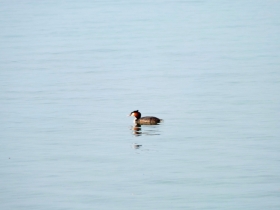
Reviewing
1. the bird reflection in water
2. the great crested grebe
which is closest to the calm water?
the bird reflection in water

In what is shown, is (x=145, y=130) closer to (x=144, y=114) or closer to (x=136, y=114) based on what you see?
(x=136, y=114)

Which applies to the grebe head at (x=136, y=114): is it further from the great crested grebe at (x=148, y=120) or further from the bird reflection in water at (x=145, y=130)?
the bird reflection in water at (x=145, y=130)

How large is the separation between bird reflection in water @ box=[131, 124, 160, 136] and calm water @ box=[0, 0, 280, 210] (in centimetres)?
5

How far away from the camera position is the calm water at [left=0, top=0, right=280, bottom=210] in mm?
15531

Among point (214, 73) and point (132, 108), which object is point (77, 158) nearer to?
point (132, 108)


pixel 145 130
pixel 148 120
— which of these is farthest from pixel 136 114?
pixel 145 130

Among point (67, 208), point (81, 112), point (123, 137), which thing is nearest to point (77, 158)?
point (123, 137)

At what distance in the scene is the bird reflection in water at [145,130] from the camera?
2095 cm

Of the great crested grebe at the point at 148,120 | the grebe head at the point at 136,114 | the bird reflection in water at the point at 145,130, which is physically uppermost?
the grebe head at the point at 136,114

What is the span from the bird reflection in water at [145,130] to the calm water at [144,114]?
5 cm

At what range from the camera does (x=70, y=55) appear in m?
38.4

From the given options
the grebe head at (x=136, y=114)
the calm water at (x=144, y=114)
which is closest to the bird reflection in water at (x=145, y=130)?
the calm water at (x=144, y=114)

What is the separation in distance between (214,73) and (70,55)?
9810 mm

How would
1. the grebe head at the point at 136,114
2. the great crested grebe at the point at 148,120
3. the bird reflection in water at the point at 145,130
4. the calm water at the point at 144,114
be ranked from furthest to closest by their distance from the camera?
the grebe head at the point at 136,114, the great crested grebe at the point at 148,120, the bird reflection in water at the point at 145,130, the calm water at the point at 144,114
